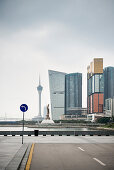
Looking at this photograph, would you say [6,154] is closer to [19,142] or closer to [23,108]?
[23,108]

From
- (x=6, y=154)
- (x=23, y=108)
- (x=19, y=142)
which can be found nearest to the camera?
(x=6, y=154)

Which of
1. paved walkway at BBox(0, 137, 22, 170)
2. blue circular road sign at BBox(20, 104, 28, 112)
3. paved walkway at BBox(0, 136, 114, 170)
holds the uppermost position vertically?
blue circular road sign at BBox(20, 104, 28, 112)

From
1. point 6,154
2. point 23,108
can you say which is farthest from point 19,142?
point 6,154

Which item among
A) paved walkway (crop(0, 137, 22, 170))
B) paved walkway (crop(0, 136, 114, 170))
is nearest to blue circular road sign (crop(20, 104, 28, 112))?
paved walkway (crop(0, 136, 114, 170))

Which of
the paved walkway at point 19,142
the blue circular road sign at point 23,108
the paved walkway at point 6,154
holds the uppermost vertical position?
the blue circular road sign at point 23,108

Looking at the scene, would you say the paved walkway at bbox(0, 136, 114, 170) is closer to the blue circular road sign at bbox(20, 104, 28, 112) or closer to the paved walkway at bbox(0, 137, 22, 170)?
the paved walkway at bbox(0, 137, 22, 170)

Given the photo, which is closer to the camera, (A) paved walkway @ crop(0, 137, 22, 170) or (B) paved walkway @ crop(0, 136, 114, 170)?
(A) paved walkway @ crop(0, 137, 22, 170)

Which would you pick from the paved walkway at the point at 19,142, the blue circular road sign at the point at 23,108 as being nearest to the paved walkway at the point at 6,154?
the paved walkway at the point at 19,142

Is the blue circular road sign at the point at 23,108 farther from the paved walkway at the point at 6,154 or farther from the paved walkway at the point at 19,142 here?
the paved walkway at the point at 6,154

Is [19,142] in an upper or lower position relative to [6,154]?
lower

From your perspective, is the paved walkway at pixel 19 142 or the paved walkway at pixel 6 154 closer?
the paved walkway at pixel 6 154

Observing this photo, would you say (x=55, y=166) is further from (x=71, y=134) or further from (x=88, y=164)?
(x=71, y=134)

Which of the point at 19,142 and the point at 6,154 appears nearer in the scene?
the point at 6,154

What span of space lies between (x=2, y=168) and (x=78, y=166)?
3.19 m
